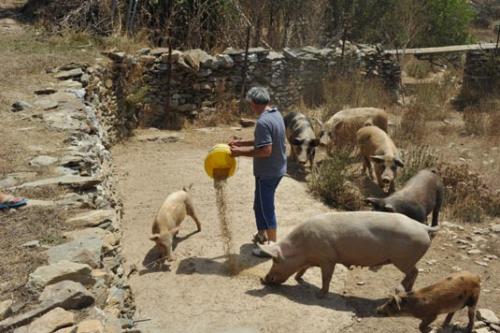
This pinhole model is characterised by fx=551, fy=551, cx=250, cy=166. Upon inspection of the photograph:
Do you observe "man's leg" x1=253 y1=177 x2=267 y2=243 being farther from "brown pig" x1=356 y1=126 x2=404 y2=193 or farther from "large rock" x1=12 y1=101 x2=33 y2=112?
"large rock" x1=12 y1=101 x2=33 y2=112

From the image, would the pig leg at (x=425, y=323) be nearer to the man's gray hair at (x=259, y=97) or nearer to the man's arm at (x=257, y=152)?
the man's arm at (x=257, y=152)

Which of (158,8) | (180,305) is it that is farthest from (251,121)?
(180,305)

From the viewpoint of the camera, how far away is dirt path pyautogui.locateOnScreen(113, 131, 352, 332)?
5.32 meters

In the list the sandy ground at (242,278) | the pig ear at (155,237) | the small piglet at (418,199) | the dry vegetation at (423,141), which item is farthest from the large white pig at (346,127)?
the pig ear at (155,237)

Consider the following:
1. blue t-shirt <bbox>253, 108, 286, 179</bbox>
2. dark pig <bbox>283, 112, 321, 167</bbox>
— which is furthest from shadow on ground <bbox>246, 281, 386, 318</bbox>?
dark pig <bbox>283, 112, 321, 167</bbox>

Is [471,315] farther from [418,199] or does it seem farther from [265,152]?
[265,152]

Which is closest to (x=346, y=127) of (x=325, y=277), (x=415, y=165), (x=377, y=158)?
(x=415, y=165)

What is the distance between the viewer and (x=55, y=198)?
5.13m

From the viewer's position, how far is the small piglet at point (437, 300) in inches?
210

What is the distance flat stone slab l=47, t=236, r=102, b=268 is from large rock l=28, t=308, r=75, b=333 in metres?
0.62

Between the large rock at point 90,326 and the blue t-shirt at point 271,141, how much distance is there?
300cm

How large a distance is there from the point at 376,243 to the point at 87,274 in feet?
10.5

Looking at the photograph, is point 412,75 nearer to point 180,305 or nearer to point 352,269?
point 352,269

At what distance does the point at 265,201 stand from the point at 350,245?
112cm
